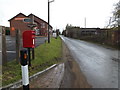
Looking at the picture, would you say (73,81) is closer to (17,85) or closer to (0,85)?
(17,85)

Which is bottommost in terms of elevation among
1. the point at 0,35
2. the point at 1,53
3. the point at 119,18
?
the point at 1,53

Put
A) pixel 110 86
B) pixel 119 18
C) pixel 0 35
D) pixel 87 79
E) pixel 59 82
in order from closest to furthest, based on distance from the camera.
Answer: pixel 110 86 → pixel 59 82 → pixel 87 79 → pixel 0 35 → pixel 119 18

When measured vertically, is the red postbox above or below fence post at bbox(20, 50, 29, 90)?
above

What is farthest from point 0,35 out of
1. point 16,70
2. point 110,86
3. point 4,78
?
point 110,86

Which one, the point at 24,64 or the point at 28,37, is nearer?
the point at 24,64

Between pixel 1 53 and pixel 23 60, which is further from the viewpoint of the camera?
pixel 1 53

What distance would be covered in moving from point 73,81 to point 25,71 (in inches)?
99.2

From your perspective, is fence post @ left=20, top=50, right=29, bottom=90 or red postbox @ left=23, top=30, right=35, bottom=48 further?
red postbox @ left=23, top=30, right=35, bottom=48

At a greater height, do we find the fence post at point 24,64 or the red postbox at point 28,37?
the red postbox at point 28,37

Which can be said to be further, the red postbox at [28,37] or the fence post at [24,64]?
the red postbox at [28,37]

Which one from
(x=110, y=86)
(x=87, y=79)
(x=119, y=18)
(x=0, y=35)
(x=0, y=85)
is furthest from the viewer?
(x=119, y=18)

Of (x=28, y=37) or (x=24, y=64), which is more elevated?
(x=28, y=37)

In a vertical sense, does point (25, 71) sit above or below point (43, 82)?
above

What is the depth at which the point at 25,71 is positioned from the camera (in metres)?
2.71
